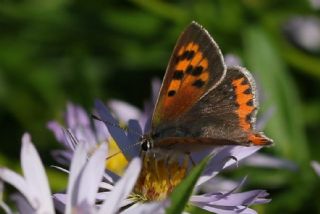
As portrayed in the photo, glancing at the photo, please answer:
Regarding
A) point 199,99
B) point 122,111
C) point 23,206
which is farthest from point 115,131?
point 122,111

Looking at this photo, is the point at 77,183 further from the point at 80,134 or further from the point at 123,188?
the point at 80,134

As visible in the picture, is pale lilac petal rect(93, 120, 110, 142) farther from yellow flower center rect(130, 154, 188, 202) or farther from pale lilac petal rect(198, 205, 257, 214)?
pale lilac petal rect(198, 205, 257, 214)

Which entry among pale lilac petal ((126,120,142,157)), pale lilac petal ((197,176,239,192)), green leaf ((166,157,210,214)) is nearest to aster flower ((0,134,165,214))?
green leaf ((166,157,210,214))

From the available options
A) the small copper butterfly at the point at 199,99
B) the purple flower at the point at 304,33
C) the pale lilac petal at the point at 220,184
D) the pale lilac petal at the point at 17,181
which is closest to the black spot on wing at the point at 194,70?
the small copper butterfly at the point at 199,99

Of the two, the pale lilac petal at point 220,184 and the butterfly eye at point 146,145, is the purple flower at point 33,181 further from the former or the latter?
the pale lilac petal at point 220,184

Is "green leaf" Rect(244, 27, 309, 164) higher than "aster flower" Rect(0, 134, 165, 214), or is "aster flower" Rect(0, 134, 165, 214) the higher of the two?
"green leaf" Rect(244, 27, 309, 164)

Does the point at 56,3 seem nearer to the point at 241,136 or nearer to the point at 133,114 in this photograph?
the point at 133,114

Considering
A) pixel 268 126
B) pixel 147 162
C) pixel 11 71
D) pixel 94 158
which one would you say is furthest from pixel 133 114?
pixel 94 158
